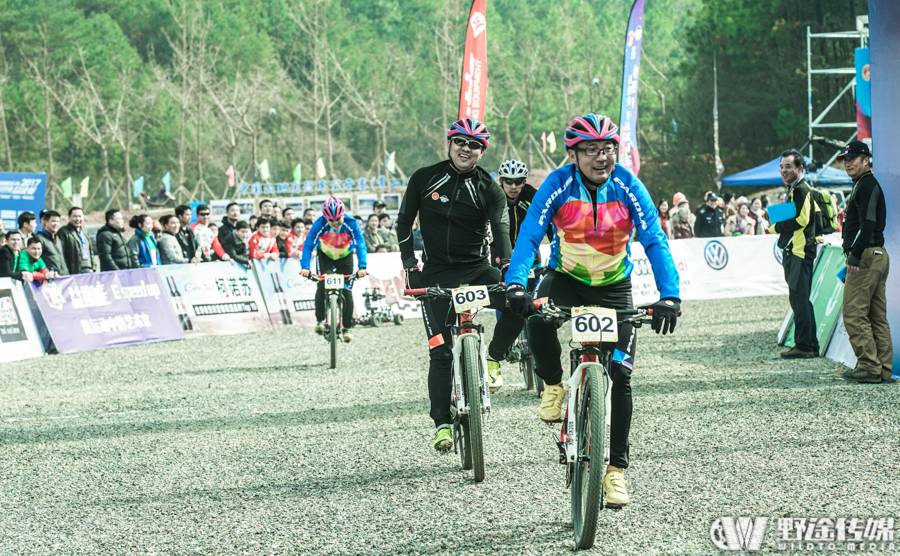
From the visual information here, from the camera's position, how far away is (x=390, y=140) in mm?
90562

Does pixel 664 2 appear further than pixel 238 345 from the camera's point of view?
Yes

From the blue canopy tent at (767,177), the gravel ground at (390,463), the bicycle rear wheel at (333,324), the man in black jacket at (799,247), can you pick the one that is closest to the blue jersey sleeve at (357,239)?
the bicycle rear wheel at (333,324)

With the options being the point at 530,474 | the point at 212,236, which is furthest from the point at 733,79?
the point at 530,474

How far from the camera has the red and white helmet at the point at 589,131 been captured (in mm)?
4831

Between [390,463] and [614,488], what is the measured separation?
213 centimetres

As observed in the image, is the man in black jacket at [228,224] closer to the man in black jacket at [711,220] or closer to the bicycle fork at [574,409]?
the man in black jacket at [711,220]

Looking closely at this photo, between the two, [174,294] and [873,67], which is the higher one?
[873,67]

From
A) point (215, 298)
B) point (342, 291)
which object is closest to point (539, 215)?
point (342, 291)

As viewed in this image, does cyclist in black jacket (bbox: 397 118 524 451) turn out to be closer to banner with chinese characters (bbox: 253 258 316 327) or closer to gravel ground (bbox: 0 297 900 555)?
gravel ground (bbox: 0 297 900 555)

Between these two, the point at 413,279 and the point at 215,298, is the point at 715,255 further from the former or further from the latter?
the point at 413,279

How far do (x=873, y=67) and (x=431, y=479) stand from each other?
633 cm

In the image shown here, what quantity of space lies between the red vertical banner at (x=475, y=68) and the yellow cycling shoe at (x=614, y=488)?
36.8ft

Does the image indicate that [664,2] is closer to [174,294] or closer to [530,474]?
[174,294]

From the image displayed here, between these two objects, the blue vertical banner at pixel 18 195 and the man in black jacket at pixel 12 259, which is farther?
the blue vertical banner at pixel 18 195
